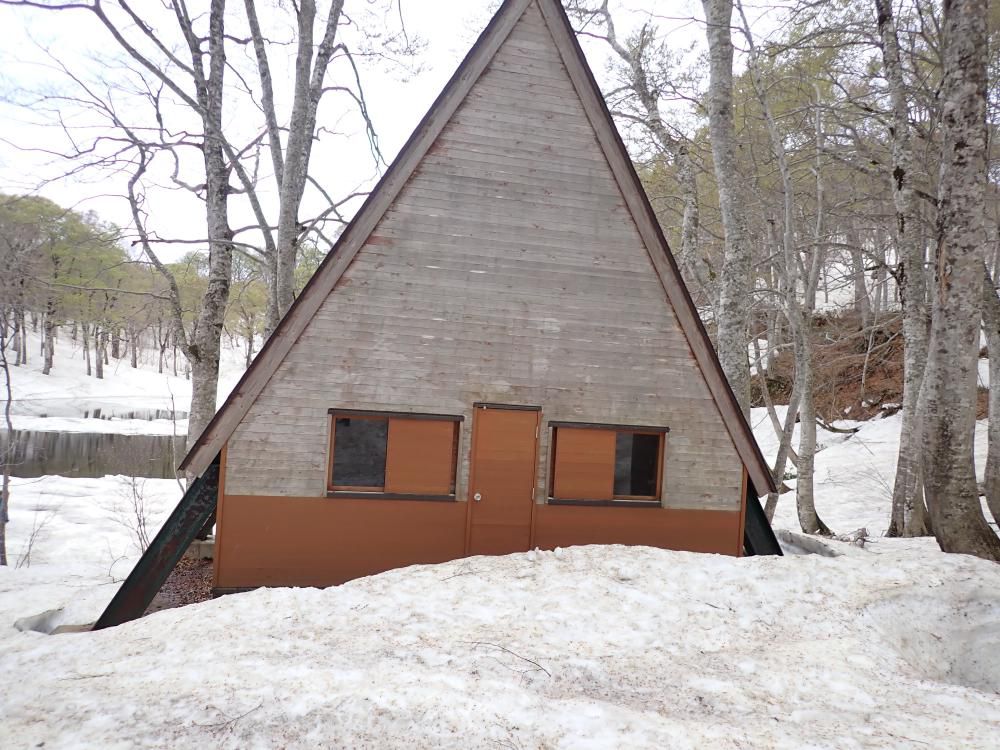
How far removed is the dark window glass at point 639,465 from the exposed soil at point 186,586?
17.2 feet

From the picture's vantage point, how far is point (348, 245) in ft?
20.9

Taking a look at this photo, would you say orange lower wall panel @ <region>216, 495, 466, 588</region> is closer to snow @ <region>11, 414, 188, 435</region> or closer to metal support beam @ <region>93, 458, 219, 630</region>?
metal support beam @ <region>93, 458, 219, 630</region>

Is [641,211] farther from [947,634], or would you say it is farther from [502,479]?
[947,634]

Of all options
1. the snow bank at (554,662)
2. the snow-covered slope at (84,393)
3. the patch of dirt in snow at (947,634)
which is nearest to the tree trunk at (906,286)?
Result: the snow bank at (554,662)

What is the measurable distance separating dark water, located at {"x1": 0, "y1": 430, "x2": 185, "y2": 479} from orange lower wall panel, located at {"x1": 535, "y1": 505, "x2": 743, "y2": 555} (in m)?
16.2

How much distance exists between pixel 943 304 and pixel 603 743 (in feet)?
17.3

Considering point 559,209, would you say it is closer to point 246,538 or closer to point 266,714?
point 246,538

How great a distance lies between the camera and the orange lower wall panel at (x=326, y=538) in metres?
6.14

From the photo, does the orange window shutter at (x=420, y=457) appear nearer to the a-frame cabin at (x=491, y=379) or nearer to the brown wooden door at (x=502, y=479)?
the a-frame cabin at (x=491, y=379)

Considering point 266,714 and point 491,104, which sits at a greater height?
point 491,104

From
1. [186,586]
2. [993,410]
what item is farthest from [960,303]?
[186,586]

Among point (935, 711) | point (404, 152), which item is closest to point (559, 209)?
point (404, 152)

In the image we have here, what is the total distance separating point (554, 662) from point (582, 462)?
9.25ft

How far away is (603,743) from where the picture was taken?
10.9 feet
